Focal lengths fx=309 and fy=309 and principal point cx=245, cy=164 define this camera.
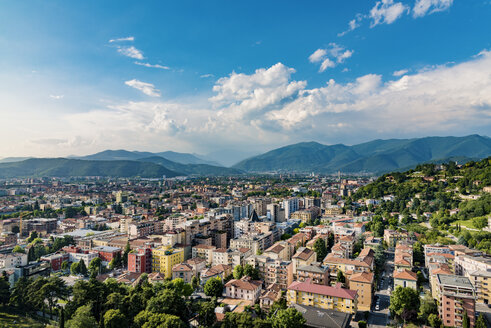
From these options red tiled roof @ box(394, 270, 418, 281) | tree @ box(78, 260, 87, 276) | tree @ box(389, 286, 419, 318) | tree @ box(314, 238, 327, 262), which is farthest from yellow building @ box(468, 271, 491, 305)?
tree @ box(78, 260, 87, 276)

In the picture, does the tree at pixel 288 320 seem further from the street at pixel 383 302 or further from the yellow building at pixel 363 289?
the yellow building at pixel 363 289

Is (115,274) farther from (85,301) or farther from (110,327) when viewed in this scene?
(110,327)

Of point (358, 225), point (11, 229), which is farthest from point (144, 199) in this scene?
point (358, 225)

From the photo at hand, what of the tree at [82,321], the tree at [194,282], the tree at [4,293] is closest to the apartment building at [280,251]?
the tree at [194,282]

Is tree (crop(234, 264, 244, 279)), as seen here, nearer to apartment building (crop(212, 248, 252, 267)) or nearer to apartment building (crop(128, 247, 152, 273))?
apartment building (crop(212, 248, 252, 267))

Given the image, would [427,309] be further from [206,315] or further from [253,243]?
[253,243]

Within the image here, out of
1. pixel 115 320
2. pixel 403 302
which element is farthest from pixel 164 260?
pixel 403 302
